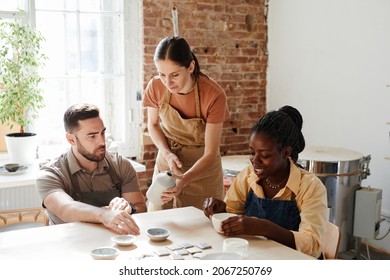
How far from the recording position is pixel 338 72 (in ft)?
11.8

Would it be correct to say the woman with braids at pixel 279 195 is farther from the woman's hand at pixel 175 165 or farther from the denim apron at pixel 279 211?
the woman's hand at pixel 175 165

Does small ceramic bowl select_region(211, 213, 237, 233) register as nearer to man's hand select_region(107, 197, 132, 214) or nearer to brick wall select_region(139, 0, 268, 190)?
man's hand select_region(107, 197, 132, 214)

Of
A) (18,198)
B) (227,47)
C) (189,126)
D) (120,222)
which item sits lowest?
(18,198)

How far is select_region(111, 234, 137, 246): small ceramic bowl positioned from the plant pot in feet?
5.38

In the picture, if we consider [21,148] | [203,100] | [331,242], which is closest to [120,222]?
[331,242]

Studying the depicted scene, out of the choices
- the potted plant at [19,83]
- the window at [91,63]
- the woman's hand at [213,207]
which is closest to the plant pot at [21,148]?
the potted plant at [19,83]

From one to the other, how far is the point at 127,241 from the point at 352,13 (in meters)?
2.53

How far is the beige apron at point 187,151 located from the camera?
2.47 m

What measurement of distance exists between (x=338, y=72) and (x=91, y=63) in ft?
5.70

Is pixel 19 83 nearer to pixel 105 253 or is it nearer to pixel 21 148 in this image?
pixel 21 148

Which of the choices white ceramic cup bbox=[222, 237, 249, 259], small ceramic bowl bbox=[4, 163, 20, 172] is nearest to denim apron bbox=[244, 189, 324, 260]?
white ceramic cup bbox=[222, 237, 249, 259]

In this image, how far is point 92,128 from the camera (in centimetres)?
208

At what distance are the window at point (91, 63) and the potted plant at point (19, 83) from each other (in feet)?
0.61

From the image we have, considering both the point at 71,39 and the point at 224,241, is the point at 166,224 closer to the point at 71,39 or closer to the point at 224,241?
the point at 224,241
